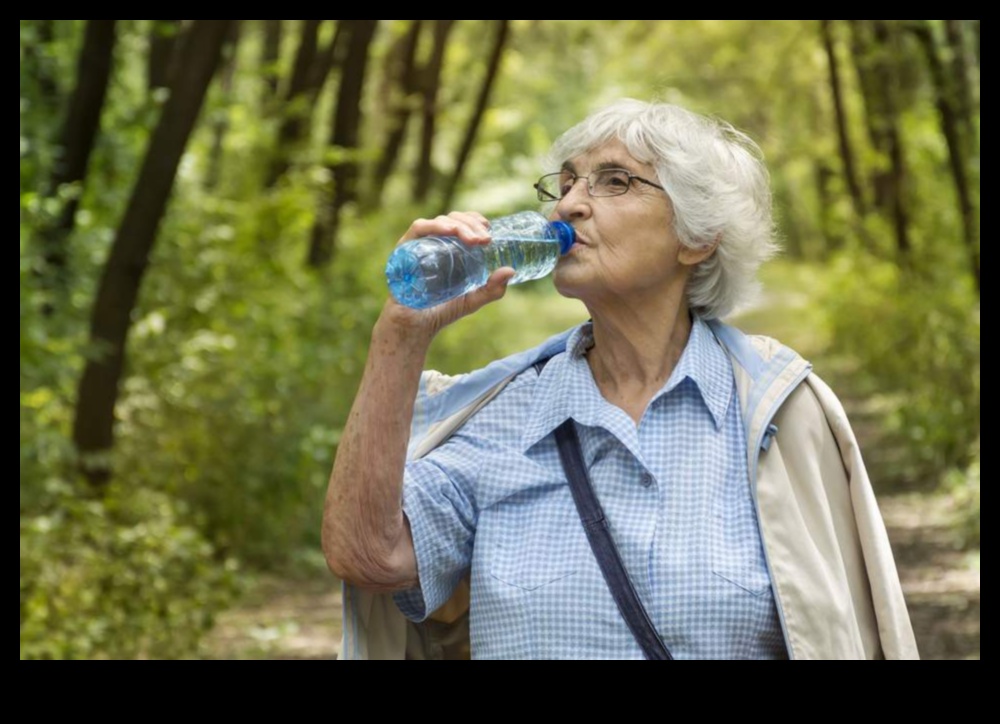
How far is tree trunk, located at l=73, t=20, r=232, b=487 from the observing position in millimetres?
8023

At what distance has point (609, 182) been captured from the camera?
3441 millimetres

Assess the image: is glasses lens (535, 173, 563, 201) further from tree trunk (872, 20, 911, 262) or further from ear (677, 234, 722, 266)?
tree trunk (872, 20, 911, 262)

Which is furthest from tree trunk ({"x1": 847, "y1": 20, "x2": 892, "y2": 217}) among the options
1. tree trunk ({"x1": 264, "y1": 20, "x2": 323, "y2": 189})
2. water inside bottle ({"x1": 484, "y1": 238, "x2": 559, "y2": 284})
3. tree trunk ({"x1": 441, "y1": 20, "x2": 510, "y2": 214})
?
water inside bottle ({"x1": 484, "y1": 238, "x2": 559, "y2": 284})

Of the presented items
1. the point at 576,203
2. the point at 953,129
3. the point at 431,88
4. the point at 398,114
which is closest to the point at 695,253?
the point at 576,203

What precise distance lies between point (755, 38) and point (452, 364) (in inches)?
565

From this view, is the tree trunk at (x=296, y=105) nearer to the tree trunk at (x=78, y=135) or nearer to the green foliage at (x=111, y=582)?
the tree trunk at (x=78, y=135)

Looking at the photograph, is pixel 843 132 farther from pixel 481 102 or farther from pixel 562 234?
pixel 562 234

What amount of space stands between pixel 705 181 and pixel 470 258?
22.7 inches

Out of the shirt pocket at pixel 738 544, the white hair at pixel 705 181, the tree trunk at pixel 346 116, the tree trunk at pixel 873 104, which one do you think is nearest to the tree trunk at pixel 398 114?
the tree trunk at pixel 346 116

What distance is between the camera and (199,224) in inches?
422

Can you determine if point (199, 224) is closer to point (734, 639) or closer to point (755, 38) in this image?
point (734, 639)

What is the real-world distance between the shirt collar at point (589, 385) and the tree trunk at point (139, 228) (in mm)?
4933
